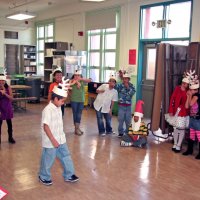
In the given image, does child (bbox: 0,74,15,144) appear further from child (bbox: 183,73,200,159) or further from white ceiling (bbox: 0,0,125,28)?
white ceiling (bbox: 0,0,125,28)

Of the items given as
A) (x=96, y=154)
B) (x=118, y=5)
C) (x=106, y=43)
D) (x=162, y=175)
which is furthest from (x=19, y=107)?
(x=162, y=175)

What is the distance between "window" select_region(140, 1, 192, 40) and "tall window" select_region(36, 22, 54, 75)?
5046mm

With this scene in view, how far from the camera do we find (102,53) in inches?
377

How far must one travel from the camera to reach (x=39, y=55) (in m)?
12.9

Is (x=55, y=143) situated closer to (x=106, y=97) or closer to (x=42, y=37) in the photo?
(x=106, y=97)

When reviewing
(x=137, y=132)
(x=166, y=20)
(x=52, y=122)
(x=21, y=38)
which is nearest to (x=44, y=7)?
(x=21, y=38)

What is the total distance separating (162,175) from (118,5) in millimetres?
6011

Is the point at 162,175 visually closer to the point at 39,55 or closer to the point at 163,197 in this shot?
the point at 163,197

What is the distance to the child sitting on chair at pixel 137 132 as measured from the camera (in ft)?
17.2

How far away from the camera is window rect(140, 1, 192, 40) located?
6.95 metres

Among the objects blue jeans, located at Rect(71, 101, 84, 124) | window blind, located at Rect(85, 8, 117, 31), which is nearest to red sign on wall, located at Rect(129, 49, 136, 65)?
window blind, located at Rect(85, 8, 117, 31)

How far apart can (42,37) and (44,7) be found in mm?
1484

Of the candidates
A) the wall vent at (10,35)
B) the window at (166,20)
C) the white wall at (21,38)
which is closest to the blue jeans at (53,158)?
the window at (166,20)

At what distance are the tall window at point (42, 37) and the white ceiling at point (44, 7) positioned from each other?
0.36 meters
